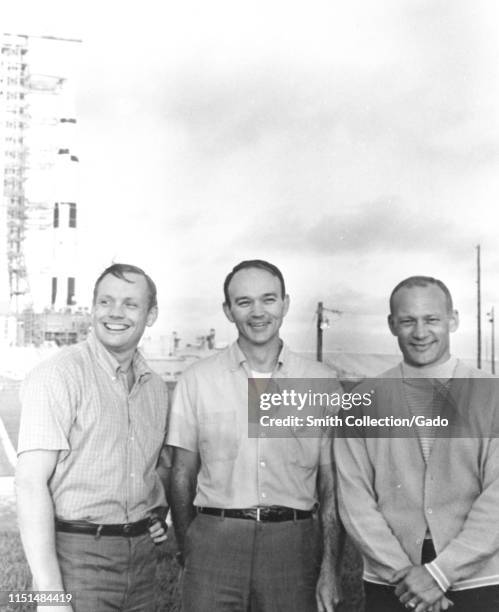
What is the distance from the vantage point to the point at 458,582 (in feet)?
4.89

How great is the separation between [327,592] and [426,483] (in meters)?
0.37

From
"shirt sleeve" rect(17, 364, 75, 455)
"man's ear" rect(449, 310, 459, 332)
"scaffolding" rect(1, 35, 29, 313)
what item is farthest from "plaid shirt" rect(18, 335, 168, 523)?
"scaffolding" rect(1, 35, 29, 313)

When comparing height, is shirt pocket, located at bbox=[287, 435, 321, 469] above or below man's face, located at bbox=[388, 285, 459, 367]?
below

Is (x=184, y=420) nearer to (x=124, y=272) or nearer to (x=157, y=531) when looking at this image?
(x=157, y=531)

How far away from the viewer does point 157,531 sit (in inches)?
63.8

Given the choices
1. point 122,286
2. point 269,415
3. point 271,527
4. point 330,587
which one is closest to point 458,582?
point 330,587

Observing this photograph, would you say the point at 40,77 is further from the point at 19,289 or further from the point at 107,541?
the point at 107,541

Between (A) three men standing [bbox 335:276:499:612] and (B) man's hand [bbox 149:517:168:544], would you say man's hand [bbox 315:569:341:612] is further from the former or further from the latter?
(B) man's hand [bbox 149:517:168:544]

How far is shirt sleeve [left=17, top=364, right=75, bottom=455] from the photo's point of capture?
141 cm

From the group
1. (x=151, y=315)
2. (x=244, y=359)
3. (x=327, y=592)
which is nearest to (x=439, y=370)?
(x=244, y=359)

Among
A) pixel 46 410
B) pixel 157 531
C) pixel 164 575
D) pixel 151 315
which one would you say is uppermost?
pixel 151 315

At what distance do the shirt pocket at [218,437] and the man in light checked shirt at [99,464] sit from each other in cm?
12

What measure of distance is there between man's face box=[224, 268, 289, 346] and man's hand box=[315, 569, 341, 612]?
2.01 ft

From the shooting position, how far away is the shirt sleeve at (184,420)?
5.57 ft
